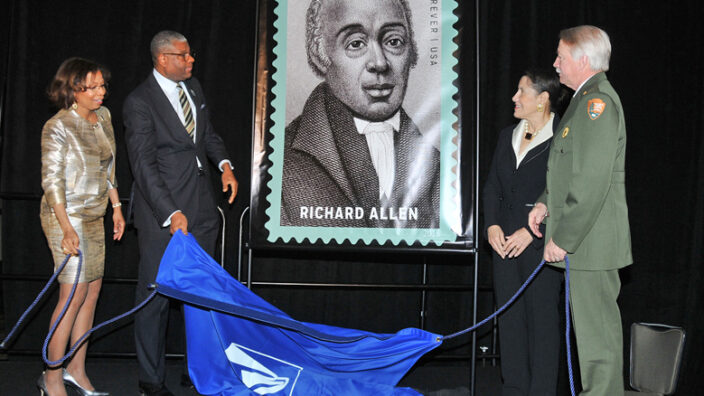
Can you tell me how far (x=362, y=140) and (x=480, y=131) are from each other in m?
1.33

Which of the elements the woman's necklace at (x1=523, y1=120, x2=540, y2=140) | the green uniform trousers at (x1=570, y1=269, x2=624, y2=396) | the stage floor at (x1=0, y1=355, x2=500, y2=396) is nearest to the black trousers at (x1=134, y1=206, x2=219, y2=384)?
the stage floor at (x1=0, y1=355, x2=500, y2=396)

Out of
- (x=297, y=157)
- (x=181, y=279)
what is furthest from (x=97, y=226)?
(x=297, y=157)

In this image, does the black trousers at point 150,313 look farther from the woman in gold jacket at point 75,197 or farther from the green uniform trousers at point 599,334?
the green uniform trousers at point 599,334

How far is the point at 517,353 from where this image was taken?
293cm

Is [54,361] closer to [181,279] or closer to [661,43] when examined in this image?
[181,279]

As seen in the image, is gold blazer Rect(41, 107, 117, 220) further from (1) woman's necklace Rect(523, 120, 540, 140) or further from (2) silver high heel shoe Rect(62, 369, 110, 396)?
(1) woman's necklace Rect(523, 120, 540, 140)

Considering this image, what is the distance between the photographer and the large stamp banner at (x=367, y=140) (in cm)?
296

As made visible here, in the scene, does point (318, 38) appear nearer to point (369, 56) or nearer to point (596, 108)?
point (369, 56)

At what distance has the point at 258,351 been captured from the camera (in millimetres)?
2855

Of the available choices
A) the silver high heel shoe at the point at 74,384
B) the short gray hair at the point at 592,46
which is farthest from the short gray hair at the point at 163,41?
the short gray hair at the point at 592,46

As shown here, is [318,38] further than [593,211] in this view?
Yes

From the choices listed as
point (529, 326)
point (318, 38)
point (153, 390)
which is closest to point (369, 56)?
point (318, 38)

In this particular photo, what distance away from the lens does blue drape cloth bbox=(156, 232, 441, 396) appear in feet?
8.99

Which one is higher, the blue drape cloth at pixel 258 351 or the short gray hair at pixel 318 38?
the short gray hair at pixel 318 38
